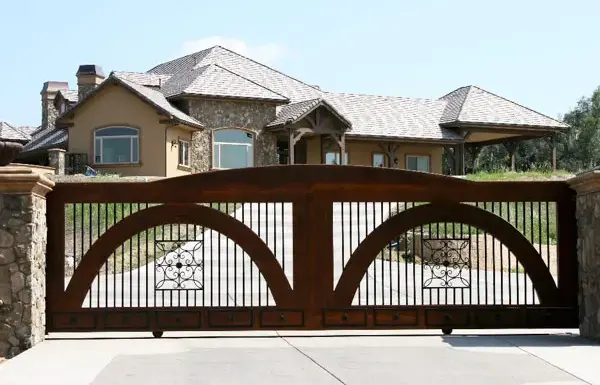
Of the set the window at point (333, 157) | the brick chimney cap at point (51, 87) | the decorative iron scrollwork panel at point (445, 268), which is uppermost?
the brick chimney cap at point (51, 87)

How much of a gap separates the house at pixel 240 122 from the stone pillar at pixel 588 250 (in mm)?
22935

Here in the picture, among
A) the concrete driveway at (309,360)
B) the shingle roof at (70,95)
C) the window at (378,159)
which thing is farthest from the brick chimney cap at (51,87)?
the concrete driveway at (309,360)

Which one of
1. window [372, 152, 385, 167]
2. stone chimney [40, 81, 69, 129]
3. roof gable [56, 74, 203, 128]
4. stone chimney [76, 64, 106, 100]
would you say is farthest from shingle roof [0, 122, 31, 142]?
window [372, 152, 385, 167]

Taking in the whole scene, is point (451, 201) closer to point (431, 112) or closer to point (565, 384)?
point (565, 384)

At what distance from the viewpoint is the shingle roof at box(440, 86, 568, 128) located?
40.0 metres

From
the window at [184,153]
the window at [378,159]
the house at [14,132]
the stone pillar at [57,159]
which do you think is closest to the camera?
the stone pillar at [57,159]

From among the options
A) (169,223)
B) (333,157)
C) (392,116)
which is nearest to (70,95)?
(333,157)

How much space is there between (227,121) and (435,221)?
81.2 ft

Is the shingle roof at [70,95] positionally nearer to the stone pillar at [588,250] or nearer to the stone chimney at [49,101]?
the stone chimney at [49,101]

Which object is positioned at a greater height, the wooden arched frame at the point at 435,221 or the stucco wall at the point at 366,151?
the stucco wall at the point at 366,151

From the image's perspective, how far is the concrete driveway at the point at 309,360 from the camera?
8.36 m

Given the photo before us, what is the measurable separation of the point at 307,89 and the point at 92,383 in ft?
109

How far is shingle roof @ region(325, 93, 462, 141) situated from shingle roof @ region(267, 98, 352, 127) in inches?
79.0

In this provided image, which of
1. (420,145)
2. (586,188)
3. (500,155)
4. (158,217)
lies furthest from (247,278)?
(500,155)
